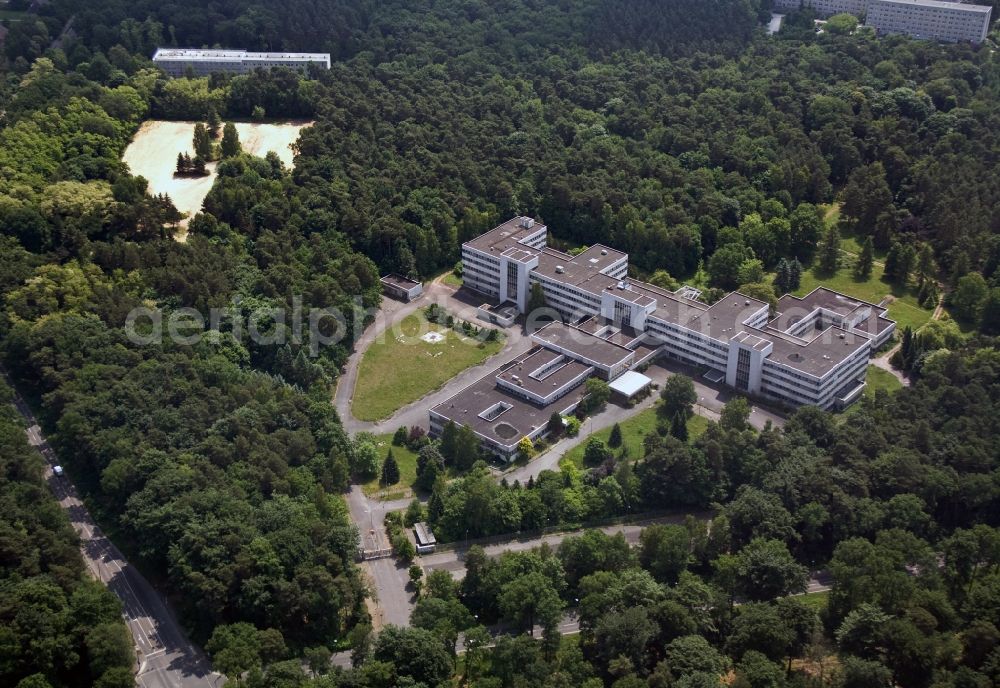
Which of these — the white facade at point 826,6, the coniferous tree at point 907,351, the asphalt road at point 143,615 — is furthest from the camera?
the white facade at point 826,6

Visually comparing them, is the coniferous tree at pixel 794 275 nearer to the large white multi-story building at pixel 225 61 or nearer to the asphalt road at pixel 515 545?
the asphalt road at pixel 515 545

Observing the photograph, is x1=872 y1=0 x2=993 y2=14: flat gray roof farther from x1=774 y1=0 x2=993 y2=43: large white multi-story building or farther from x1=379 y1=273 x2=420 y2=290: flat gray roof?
x1=379 y1=273 x2=420 y2=290: flat gray roof

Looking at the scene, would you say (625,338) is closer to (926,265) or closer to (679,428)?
(679,428)

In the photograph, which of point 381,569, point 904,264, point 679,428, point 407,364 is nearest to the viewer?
point 381,569

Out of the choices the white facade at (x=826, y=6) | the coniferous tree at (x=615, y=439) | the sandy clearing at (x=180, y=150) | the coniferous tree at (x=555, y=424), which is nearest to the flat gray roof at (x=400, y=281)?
the sandy clearing at (x=180, y=150)

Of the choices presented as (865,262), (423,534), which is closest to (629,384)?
(423,534)

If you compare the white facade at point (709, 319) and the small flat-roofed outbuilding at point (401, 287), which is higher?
the white facade at point (709, 319)
